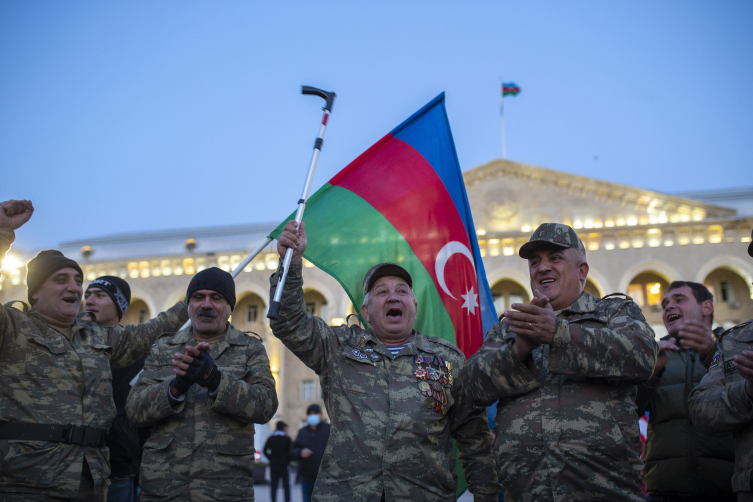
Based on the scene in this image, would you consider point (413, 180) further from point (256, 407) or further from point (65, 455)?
point (65, 455)

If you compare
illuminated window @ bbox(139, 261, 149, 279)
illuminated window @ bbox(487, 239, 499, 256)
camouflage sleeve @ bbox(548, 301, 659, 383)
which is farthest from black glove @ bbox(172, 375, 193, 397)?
illuminated window @ bbox(139, 261, 149, 279)

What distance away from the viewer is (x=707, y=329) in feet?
13.0

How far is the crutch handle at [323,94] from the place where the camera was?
177 inches

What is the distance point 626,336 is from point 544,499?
35.6 inches

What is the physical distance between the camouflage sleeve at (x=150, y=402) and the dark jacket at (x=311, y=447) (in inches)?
237

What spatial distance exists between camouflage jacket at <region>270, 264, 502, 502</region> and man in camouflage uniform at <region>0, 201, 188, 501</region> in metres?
1.34

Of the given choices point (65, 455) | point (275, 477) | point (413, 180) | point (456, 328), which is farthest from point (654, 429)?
point (275, 477)

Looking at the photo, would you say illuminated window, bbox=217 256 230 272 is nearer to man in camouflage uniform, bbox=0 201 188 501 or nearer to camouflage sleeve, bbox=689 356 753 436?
man in camouflage uniform, bbox=0 201 188 501

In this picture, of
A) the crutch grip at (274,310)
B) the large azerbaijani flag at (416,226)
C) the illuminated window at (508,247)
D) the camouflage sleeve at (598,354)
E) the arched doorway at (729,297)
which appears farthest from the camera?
→ the illuminated window at (508,247)

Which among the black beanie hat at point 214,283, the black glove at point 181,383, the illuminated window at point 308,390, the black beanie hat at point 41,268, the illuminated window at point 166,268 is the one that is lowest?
the illuminated window at point 308,390

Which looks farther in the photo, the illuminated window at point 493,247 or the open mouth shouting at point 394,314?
the illuminated window at point 493,247

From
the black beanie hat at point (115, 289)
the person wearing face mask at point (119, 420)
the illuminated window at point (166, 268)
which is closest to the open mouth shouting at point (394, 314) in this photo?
the person wearing face mask at point (119, 420)

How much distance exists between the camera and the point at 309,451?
31.6ft

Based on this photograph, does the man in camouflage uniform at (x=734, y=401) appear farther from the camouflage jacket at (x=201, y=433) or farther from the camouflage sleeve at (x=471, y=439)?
the camouflage jacket at (x=201, y=433)
